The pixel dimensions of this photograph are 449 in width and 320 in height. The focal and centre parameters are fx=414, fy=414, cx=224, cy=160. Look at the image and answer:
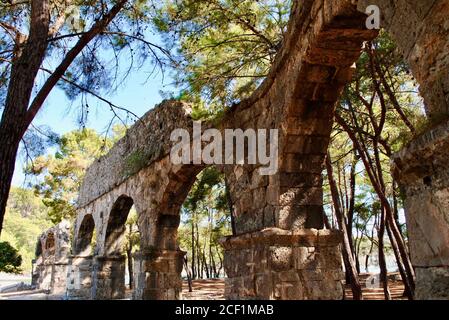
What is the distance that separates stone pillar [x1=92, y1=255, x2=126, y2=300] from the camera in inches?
440

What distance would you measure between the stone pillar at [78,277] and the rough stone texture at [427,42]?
1385 cm

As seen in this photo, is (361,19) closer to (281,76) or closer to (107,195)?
(281,76)

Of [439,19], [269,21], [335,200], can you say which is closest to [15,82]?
[439,19]

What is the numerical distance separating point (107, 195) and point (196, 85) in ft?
20.7

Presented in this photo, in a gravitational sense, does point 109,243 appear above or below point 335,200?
below

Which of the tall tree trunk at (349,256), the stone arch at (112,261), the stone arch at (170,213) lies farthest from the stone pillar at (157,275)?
the tall tree trunk at (349,256)

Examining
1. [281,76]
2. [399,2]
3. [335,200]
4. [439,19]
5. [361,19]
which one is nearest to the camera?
[439,19]

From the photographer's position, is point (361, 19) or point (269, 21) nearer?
point (361, 19)

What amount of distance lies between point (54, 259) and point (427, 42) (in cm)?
1910

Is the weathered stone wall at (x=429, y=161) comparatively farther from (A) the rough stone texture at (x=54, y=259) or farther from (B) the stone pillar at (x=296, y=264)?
(A) the rough stone texture at (x=54, y=259)

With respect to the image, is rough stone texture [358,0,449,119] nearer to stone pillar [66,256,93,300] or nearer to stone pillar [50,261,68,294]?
stone pillar [66,256,93,300]

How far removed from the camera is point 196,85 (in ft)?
21.5

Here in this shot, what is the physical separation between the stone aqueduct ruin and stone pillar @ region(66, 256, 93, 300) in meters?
2.99

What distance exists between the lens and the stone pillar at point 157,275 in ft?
26.5
